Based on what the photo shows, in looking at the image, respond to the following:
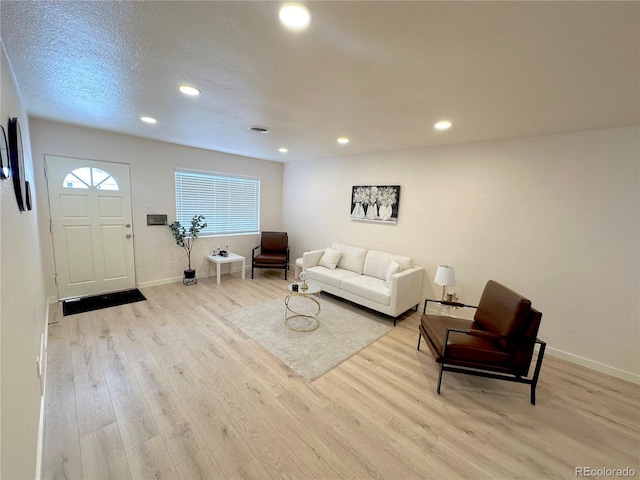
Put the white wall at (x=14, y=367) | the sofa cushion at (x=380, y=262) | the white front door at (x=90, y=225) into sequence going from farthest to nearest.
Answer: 1. the sofa cushion at (x=380, y=262)
2. the white front door at (x=90, y=225)
3. the white wall at (x=14, y=367)

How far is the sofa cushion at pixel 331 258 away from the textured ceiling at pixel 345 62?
7.58 feet

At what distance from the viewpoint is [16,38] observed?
1479mm

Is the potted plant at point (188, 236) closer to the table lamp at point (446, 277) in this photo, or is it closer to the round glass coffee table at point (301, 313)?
the round glass coffee table at point (301, 313)

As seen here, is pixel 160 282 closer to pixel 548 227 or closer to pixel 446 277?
pixel 446 277

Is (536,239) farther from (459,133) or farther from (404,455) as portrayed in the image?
(404,455)

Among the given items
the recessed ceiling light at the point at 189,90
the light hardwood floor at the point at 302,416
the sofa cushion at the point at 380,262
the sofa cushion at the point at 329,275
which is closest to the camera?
the light hardwood floor at the point at 302,416

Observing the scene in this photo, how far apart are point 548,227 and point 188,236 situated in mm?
5237

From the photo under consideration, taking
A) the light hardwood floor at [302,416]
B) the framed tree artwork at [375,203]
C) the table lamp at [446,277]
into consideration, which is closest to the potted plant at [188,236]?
the light hardwood floor at [302,416]

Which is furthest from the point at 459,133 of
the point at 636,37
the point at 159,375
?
the point at 159,375

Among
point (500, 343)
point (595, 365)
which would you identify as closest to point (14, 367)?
point (500, 343)

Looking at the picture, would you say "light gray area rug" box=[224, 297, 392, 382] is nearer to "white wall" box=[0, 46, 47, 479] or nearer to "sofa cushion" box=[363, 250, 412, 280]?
"sofa cushion" box=[363, 250, 412, 280]

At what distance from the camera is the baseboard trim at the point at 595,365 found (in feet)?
8.20

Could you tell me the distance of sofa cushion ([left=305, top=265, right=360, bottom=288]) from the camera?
13.3ft

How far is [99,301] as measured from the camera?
146 inches
